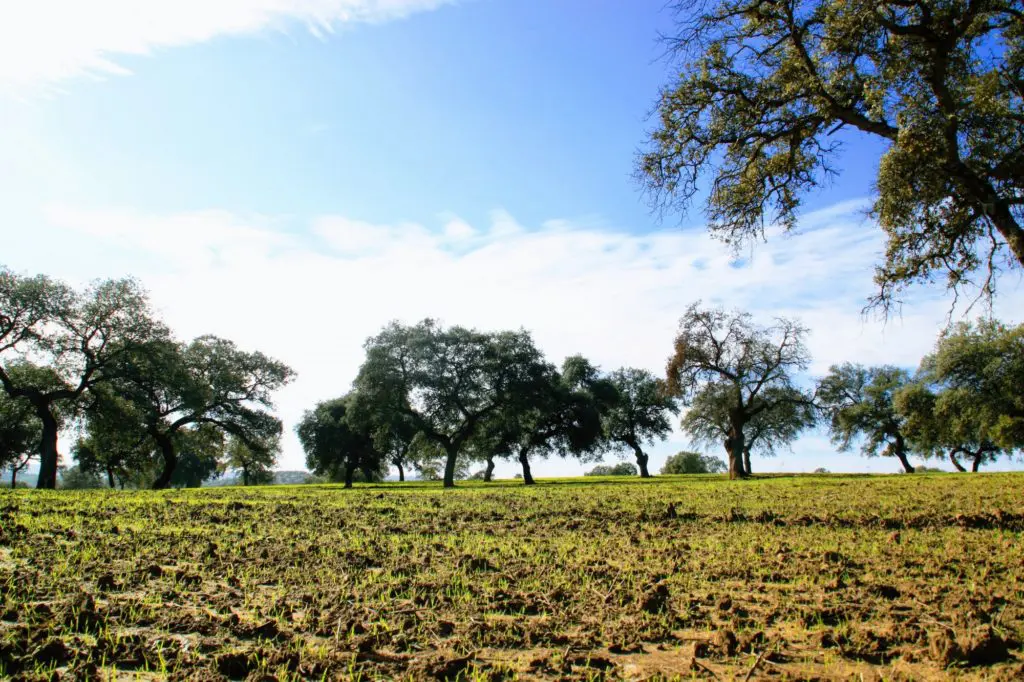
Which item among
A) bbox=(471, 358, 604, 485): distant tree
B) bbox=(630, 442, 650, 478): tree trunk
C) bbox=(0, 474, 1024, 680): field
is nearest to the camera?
bbox=(0, 474, 1024, 680): field

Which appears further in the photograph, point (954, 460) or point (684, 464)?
point (684, 464)

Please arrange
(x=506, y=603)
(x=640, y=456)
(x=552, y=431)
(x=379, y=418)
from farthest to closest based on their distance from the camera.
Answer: (x=640, y=456) < (x=552, y=431) < (x=379, y=418) < (x=506, y=603)

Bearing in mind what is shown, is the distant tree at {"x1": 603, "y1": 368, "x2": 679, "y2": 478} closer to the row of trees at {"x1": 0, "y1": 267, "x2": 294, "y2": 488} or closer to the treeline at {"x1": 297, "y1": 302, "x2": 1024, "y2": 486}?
the treeline at {"x1": 297, "y1": 302, "x2": 1024, "y2": 486}

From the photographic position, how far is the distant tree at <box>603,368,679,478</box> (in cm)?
6366

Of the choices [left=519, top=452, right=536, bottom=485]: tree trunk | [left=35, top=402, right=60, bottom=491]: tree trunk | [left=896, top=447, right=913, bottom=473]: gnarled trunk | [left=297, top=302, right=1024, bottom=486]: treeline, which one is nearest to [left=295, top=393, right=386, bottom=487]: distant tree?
[left=297, top=302, right=1024, bottom=486]: treeline

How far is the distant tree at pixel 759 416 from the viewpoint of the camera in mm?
43656

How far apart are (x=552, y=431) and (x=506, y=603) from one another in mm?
47719

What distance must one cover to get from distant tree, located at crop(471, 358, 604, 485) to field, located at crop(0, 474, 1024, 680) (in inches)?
1500

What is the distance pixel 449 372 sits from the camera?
44.4m

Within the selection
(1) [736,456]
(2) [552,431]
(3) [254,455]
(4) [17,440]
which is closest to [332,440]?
(3) [254,455]

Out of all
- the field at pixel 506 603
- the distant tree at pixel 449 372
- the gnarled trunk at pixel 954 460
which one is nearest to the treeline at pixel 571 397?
the distant tree at pixel 449 372

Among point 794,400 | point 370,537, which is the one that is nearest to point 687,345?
point 794,400

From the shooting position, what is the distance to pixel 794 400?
42.2 metres

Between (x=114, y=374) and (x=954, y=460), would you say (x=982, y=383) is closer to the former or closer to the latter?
(x=954, y=460)
